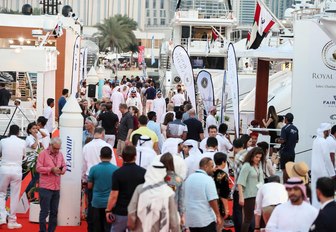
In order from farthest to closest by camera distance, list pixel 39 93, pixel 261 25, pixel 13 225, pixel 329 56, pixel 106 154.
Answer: pixel 39 93 < pixel 261 25 < pixel 329 56 < pixel 13 225 < pixel 106 154

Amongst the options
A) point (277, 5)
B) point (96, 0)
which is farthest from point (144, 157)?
point (96, 0)

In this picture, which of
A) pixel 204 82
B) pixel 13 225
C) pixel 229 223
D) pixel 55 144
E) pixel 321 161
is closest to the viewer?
pixel 55 144

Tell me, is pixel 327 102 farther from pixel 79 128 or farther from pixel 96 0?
pixel 96 0

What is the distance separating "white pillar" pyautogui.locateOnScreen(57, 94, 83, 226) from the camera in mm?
Result: 12961

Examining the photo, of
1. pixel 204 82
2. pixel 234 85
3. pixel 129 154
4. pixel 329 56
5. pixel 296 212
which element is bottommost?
pixel 296 212

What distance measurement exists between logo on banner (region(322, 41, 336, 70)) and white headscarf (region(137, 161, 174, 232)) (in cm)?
1036

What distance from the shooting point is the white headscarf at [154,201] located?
28.7 ft

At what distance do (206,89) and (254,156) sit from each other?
36.8ft

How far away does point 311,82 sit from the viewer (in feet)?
61.4

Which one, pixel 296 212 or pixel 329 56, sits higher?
pixel 329 56

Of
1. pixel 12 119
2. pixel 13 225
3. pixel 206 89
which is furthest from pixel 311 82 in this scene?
pixel 12 119

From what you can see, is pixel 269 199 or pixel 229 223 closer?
pixel 269 199

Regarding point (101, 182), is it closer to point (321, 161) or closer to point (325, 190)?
point (325, 190)

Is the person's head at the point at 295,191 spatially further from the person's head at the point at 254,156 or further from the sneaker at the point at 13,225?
the sneaker at the point at 13,225
